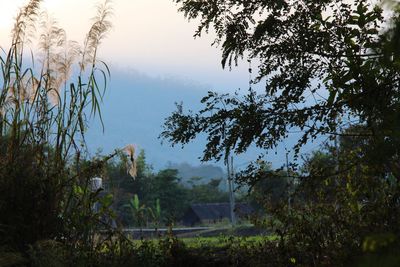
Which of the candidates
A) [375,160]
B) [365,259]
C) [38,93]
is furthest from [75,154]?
[365,259]

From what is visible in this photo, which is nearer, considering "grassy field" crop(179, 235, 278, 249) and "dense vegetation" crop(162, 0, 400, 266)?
"dense vegetation" crop(162, 0, 400, 266)

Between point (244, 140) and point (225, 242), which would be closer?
point (244, 140)

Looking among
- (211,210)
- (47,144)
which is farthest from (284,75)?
(211,210)

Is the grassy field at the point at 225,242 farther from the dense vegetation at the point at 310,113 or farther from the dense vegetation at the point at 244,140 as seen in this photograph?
the dense vegetation at the point at 310,113

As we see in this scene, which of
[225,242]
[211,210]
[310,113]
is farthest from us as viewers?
[211,210]

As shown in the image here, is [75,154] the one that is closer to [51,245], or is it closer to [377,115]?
[51,245]

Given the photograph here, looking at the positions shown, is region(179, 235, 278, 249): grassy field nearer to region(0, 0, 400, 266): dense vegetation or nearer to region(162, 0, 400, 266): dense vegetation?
region(0, 0, 400, 266): dense vegetation

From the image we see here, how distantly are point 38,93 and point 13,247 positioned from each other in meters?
1.25

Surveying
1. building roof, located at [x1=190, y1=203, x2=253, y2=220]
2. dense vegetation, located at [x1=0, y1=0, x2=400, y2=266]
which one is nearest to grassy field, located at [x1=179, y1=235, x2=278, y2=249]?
dense vegetation, located at [x1=0, y1=0, x2=400, y2=266]

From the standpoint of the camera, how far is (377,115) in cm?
302

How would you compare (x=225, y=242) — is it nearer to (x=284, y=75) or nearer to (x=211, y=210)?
(x=284, y=75)

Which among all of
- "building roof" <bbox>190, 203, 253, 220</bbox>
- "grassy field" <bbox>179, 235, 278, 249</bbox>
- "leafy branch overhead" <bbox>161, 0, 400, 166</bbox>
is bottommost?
"grassy field" <bbox>179, 235, 278, 249</bbox>

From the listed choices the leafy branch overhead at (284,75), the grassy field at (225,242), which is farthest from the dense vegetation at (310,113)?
the grassy field at (225,242)

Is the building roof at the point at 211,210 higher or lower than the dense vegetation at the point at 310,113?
higher
